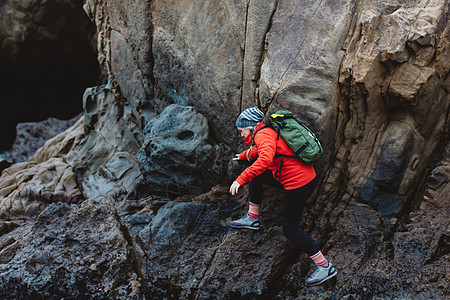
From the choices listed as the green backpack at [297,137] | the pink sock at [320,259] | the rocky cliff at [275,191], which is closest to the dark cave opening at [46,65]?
the rocky cliff at [275,191]

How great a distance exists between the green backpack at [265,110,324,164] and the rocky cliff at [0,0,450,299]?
2.05 feet

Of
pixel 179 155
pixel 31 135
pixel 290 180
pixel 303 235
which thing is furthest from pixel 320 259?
pixel 31 135

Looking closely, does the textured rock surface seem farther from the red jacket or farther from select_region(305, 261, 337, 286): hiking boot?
select_region(305, 261, 337, 286): hiking boot

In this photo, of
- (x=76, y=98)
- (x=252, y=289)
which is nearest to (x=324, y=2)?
(x=252, y=289)

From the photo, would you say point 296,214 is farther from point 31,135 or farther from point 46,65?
point 31,135

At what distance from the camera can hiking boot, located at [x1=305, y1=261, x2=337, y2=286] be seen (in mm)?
4465

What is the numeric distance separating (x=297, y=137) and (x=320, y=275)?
160cm

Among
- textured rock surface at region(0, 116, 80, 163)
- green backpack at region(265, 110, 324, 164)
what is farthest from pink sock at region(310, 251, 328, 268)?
textured rock surface at region(0, 116, 80, 163)

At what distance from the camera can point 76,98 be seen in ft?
51.2

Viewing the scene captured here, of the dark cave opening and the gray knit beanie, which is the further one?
the dark cave opening

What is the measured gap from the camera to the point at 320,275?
4.47 m

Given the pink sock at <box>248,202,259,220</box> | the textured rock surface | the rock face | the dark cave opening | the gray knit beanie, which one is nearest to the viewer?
the gray knit beanie

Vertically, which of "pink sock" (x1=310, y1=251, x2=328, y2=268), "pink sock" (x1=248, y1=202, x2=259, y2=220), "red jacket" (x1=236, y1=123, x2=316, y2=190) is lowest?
"pink sock" (x1=310, y1=251, x2=328, y2=268)

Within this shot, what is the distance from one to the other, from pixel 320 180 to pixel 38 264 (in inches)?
153
